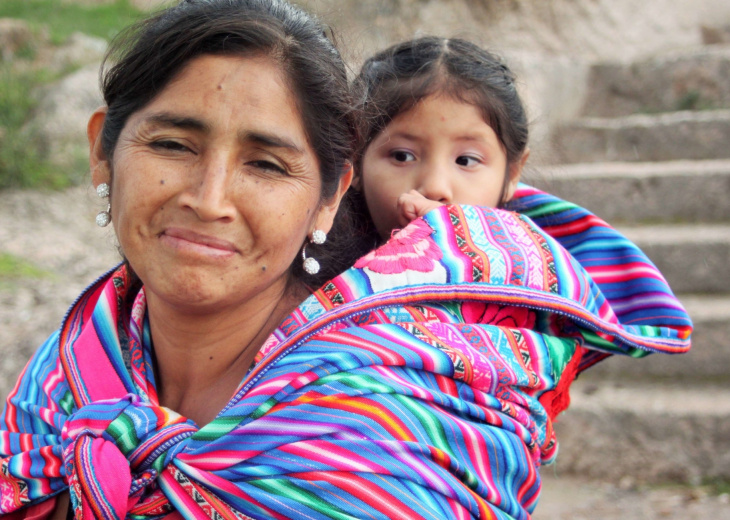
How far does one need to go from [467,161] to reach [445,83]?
0.25 meters

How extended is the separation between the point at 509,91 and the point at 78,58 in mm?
6202

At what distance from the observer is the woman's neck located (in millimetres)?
1753

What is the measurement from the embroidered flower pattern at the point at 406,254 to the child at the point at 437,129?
0.36 metres

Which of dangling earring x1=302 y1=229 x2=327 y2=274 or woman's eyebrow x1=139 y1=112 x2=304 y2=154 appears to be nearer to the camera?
woman's eyebrow x1=139 y1=112 x2=304 y2=154

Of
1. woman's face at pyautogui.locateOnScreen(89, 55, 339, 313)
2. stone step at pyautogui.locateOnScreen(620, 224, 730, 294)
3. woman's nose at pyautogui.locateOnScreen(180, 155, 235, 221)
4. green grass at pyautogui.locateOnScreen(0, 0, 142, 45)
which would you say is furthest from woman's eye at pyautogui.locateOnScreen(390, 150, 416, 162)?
green grass at pyautogui.locateOnScreen(0, 0, 142, 45)

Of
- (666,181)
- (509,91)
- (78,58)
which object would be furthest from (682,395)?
(78,58)

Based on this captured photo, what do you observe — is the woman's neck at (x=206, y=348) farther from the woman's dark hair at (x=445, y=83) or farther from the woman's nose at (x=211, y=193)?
the woman's dark hair at (x=445, y=83)

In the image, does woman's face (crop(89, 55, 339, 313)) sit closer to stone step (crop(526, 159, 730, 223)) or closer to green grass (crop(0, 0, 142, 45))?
stone step (crop(526, 159, 730, 223))

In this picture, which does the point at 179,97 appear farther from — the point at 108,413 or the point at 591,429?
the point at 591,429

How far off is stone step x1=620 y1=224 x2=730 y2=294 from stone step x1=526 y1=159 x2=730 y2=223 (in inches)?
14.3

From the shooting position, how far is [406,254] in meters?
1.66

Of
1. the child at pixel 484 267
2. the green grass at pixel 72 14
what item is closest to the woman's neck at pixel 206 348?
the child at pixel 484 267

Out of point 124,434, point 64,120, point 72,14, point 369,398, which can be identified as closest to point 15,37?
point 64,120

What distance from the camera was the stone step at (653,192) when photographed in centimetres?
446
